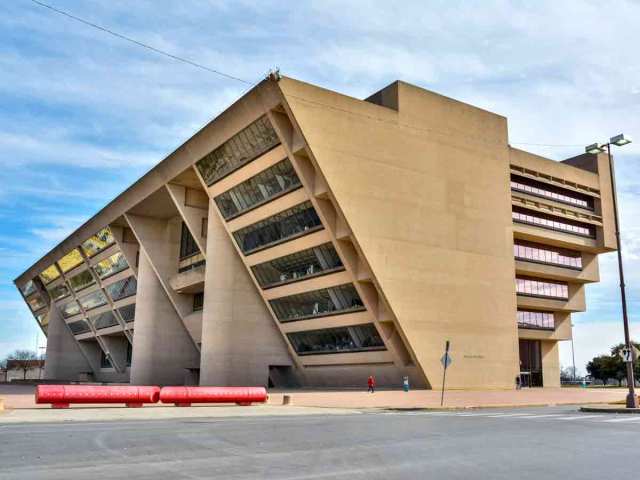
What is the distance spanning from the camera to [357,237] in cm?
3941

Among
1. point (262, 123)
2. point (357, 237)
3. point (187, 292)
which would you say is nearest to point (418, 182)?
point (357, 237)

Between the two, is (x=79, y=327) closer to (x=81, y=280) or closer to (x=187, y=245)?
(x=81, y=280)

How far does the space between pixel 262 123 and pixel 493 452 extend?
33.6 m

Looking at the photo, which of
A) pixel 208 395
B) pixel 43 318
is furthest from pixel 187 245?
pixel 43 318

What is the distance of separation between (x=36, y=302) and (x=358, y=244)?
83488mm

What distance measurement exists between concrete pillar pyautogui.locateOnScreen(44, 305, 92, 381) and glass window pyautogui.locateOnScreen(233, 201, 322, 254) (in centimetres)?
5795

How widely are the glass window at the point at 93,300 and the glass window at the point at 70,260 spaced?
4337mm

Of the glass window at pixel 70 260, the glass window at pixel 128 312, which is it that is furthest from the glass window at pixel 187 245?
the glass window at pixel 70 260

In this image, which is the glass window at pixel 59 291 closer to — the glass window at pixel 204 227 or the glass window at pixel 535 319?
the glass window at pixel 204 227

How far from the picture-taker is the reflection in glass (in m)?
56.1

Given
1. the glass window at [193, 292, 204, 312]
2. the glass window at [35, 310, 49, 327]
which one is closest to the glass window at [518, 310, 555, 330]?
the glass window at [193, 292, 204, 312]

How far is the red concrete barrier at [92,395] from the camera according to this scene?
2483cm

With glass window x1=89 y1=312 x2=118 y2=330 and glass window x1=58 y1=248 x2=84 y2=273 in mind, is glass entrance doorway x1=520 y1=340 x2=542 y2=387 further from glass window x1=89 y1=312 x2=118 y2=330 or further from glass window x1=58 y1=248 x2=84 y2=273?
glass window x1=58 y1=248 x2=84 y2=273

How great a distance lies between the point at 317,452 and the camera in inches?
451
